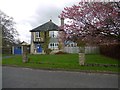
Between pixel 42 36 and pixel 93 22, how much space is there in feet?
119

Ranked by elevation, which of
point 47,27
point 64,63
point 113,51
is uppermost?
point 47,27

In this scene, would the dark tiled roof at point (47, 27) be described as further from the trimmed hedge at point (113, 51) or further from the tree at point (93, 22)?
the tree at point (93, 22)

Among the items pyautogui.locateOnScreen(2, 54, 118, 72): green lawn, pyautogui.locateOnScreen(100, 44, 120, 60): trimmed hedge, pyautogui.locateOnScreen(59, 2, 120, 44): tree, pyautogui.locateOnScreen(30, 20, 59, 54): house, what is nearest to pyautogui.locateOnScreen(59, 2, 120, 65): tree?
pyautogui.locateOnScreen(59, 2, 120, 44): tree

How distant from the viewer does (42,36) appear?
55250 millimetres

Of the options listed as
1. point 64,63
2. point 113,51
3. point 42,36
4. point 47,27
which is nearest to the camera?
point 64,63

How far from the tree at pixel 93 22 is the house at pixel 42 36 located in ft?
110

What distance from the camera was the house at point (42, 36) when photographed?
5459 cm

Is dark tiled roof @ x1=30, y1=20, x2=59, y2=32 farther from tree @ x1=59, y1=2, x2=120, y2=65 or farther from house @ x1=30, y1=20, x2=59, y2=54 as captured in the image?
tree @ x1=59, y1=2, x2=120, y2=65

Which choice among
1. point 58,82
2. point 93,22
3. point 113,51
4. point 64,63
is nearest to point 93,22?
point 93,22

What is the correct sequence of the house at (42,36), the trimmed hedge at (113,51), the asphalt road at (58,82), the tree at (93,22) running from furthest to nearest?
the house at (42,36) → the trimmed hedge at (113,51) → the tree at (93,22) → the asphalt road at (58,82)

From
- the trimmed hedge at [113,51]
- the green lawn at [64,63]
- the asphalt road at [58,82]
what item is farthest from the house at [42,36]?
the asphalt road at [58,82]

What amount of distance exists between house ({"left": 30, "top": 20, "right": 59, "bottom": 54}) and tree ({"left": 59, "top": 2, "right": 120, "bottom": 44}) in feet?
110

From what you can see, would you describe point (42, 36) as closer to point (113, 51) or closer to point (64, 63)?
point (113, 51)

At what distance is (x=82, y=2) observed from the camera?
65.8ft
